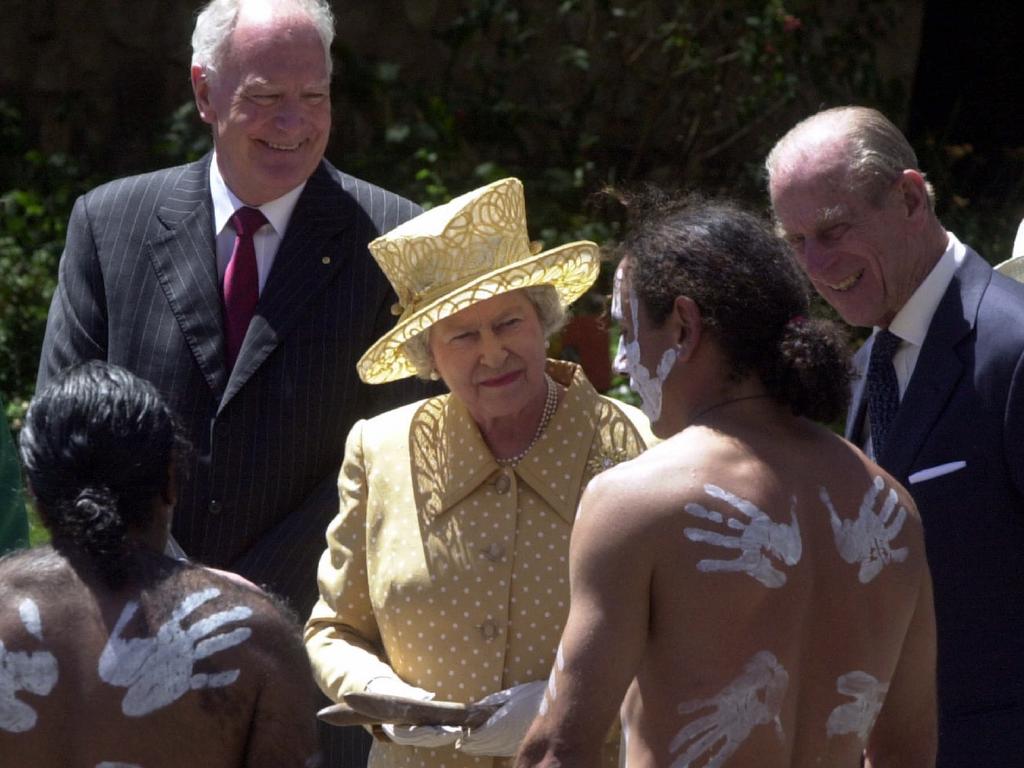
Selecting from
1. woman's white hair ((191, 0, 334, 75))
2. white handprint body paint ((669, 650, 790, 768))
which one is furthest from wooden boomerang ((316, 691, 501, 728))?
woman's white hair ((191, 0, 334, 75))

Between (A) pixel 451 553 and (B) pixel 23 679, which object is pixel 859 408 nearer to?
(A) pixel 451 553

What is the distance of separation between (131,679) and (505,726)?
37.9 inches

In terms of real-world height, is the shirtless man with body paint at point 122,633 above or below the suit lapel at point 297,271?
below

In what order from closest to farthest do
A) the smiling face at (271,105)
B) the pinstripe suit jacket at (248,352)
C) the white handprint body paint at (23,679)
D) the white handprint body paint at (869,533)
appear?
the white handprint body paint at (23,679)
the white handprint body paint at (869,533)
the pinstripe suit jacket at (248,352)
the smiling face at (271,105)

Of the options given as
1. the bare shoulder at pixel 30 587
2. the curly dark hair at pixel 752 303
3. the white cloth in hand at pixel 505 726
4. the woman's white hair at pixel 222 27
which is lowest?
the white cloth in hand at pixel 505 726

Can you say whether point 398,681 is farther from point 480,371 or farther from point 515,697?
point 480,371

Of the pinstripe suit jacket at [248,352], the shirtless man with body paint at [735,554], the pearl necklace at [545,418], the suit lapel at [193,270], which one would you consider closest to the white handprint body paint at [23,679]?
the shirtless man with body paint at [735,554]

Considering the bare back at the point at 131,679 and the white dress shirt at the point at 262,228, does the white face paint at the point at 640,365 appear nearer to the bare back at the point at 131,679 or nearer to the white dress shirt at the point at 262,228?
the bare back at the point at 131,679

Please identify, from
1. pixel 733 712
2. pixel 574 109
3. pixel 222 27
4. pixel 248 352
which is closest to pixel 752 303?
pixel 733 712

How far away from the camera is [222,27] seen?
394 cm

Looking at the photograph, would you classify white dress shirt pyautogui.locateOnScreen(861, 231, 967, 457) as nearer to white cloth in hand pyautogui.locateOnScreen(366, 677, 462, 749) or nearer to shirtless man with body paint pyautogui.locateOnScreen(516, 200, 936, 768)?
shirtless man with body paint pyautogui.locateOnScreen(516, 200, 936, 768)

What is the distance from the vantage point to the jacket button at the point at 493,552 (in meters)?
3.27

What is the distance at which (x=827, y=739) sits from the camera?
2496 mm

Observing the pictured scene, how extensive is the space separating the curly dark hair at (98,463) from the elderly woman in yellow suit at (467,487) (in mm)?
938
